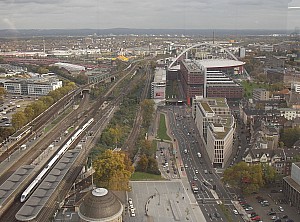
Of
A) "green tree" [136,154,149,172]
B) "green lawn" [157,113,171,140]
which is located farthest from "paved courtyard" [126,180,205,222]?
"green lawn" [157,113,171,140]

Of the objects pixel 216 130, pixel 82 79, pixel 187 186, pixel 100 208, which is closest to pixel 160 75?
pixel 82 79

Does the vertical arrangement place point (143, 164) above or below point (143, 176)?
above

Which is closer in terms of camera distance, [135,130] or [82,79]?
[135,130]

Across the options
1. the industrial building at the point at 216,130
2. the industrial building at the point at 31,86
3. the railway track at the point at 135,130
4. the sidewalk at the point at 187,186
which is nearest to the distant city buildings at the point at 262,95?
the industrial building at the point at 216,130

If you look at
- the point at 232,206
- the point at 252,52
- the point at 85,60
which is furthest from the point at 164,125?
the point at 252,52

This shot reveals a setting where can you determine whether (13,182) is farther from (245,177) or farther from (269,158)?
(269,158)

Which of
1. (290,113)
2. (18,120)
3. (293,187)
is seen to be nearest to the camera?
(293,187)
